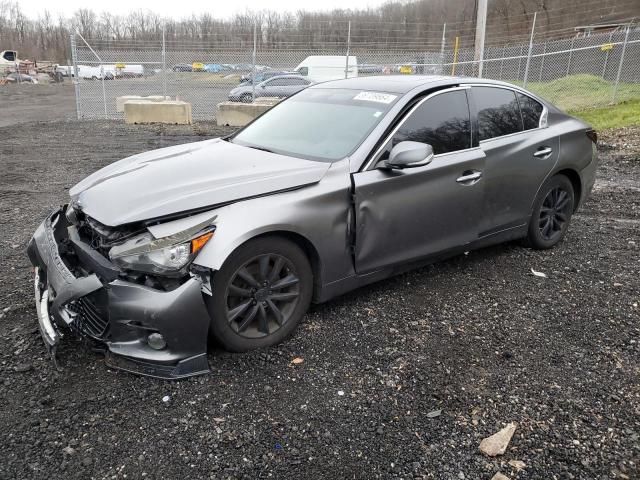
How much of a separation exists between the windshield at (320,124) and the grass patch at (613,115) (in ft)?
35.0

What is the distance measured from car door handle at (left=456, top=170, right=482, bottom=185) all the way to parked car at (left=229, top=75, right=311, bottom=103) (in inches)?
579

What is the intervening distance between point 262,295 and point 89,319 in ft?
3.21

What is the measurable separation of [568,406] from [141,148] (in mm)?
10055

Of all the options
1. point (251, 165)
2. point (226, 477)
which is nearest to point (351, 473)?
point (226, 477)

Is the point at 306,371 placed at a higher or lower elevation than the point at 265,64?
lower

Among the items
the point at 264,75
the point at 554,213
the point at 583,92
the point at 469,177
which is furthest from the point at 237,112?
the point at 583,92

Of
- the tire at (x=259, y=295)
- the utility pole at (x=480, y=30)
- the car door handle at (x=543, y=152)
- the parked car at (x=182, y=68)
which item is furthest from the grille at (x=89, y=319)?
the parked car at (x=182, y=68)

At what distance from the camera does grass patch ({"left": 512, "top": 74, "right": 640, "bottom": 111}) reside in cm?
1748

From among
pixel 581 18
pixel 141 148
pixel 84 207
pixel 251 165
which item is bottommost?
pixel 141 148

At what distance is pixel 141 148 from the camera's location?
11055 millimetres

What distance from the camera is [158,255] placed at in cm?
280

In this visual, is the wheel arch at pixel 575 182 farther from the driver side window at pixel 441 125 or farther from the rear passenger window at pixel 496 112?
the driver side window at pixel 441 125

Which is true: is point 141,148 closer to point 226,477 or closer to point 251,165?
point 251,165

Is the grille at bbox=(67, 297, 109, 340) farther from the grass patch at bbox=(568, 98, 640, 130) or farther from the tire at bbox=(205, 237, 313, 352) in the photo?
the grass patch at bbox=(568, 98, 640, 130)
